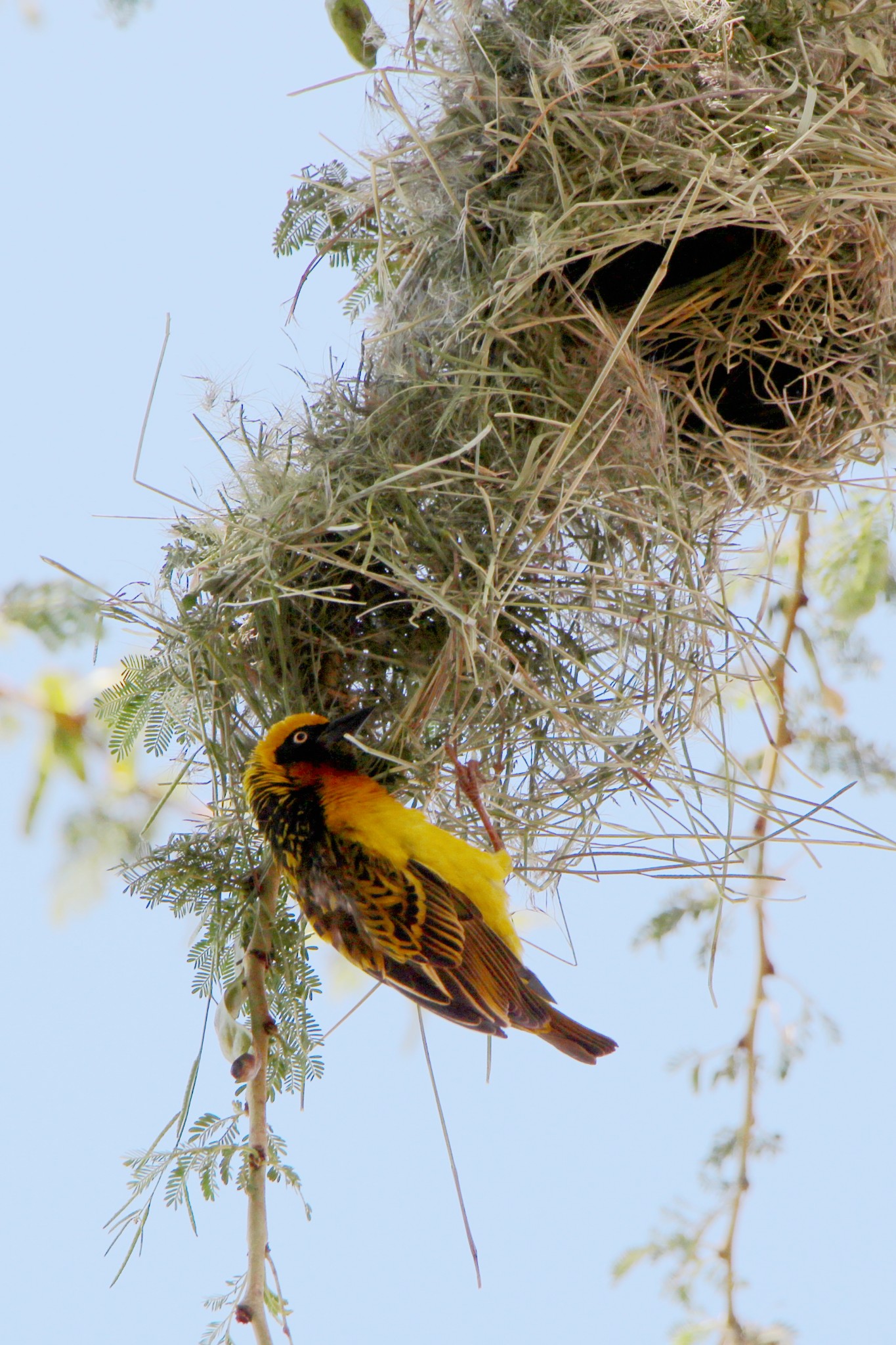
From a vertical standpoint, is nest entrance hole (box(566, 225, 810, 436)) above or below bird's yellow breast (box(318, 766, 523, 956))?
above

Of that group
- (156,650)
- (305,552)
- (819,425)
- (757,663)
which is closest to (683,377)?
(819,425)

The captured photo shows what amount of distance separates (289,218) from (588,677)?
757mm

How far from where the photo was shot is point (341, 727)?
157cm

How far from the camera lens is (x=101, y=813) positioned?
174 cm

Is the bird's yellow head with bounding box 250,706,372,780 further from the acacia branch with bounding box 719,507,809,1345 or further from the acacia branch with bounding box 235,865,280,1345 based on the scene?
the acacia branch with bounding box 719,507,809,1345

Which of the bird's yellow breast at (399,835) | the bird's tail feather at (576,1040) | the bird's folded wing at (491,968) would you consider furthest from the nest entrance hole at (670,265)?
the bird's tail feather at (576,1040)

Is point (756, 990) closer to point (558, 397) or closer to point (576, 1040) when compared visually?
point (576, 1040)

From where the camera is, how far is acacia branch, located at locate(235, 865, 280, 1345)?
1282 mm

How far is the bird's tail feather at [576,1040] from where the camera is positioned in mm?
1729

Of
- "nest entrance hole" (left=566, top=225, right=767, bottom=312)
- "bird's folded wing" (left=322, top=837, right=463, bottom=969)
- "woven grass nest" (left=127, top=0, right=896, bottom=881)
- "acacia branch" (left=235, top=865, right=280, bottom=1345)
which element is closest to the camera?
"acacia branch" (left=235, top=865, right=280, bottom=1345)

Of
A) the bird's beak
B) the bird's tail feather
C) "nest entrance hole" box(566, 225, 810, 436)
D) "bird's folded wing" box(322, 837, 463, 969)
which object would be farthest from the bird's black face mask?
"nest entrance hole" box(566, 225, 810, 436)

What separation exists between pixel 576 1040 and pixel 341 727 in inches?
22.7

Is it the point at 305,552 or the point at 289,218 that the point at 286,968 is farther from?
the point at 289,218

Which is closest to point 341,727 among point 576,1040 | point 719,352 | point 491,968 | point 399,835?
point 399,835
